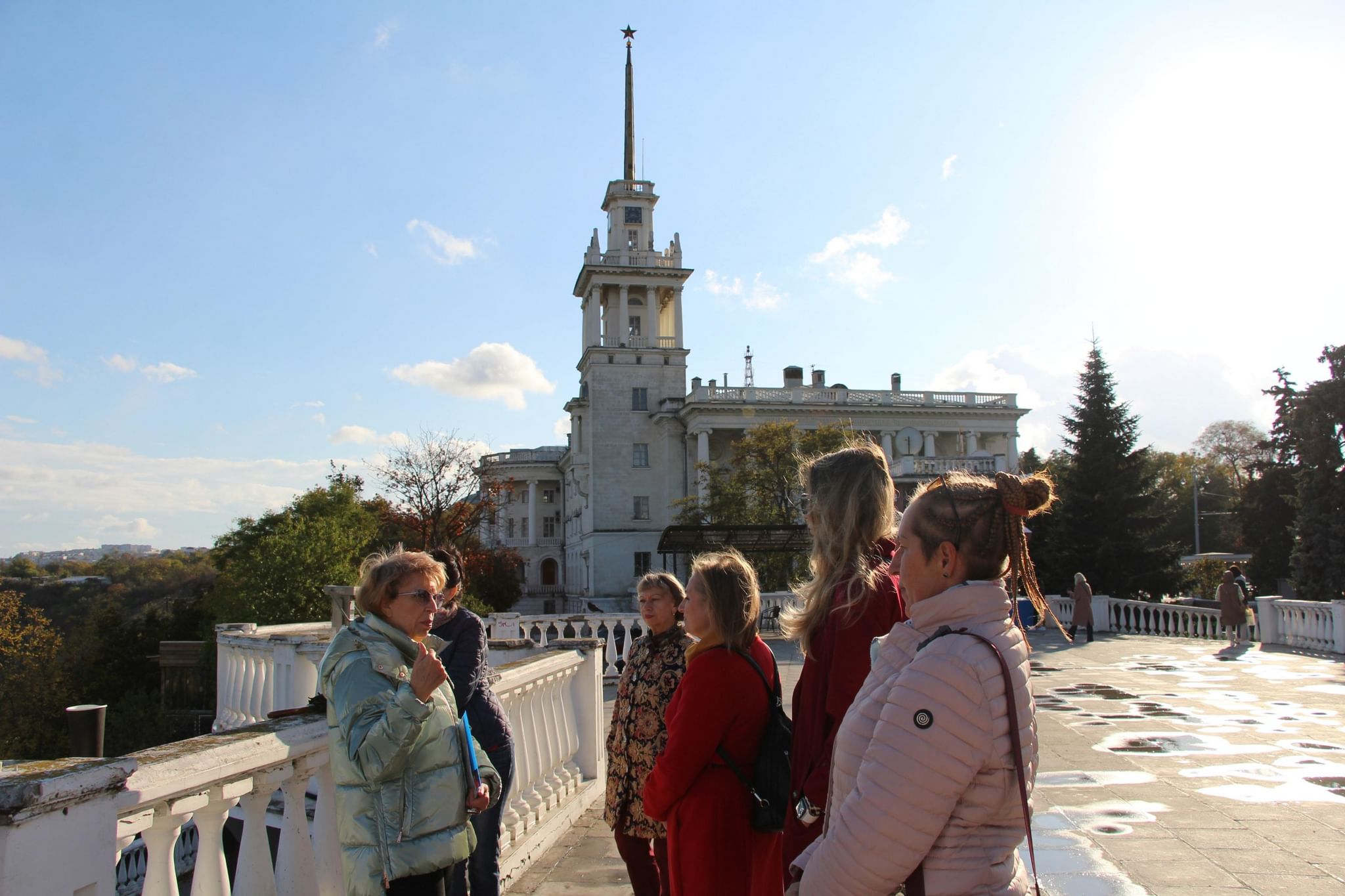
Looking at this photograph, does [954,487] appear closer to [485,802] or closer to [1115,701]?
[485,802]

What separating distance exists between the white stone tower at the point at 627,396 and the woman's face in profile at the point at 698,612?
51755mm

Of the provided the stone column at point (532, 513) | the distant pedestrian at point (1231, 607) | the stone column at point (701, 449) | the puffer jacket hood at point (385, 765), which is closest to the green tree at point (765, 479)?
the stone column at point (701, 449)

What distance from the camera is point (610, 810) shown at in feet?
14.9

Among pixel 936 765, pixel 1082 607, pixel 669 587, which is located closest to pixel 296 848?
pixel 669 587

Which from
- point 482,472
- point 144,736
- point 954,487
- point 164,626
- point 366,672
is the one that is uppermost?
point 482,472

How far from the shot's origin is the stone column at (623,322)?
192 ft

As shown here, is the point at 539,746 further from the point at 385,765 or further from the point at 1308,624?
the point at 1308,624

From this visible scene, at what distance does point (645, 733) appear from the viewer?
14.5 feet

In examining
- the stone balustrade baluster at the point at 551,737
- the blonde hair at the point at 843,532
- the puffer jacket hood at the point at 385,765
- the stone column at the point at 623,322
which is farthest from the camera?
the stone column at the point at 623,322

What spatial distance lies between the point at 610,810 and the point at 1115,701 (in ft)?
32.0

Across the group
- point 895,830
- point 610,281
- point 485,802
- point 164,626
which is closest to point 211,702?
point 164,626

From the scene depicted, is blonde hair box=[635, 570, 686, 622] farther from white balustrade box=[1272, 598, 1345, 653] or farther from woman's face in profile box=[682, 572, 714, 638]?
white balustrade box=[1272, 598, 1345, 653]

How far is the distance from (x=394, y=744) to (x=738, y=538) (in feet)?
72.6

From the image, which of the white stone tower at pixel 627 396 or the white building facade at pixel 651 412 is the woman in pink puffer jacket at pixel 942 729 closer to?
the white building facade at pixel 651 412
